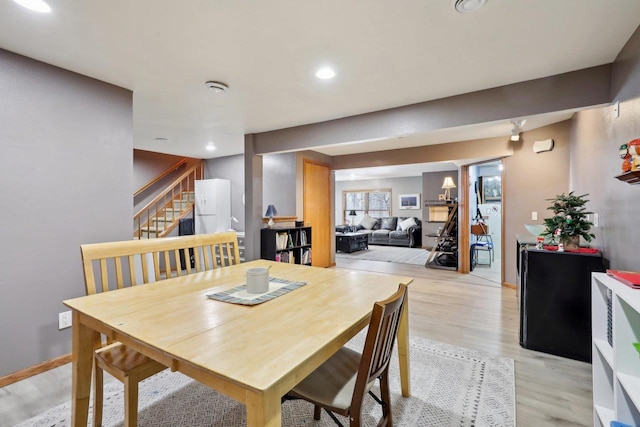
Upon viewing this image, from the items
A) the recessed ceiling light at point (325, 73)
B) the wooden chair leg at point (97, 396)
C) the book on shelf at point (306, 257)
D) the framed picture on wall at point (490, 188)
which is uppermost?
the recessed ceiling light at point (325, 73)

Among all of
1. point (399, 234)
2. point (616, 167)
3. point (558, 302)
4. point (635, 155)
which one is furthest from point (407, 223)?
point (635, 155)

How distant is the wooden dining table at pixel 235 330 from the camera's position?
0.84m

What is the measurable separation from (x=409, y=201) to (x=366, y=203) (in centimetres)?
156

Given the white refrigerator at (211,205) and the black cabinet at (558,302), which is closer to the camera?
the black cabinet at (558,302)

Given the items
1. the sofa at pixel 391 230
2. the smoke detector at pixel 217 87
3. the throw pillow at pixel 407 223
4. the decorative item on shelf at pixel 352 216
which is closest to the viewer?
the smoke detector at pixel 217 87

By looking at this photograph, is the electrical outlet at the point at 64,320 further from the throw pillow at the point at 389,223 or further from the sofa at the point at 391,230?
the throw pillow at the point at 389,223

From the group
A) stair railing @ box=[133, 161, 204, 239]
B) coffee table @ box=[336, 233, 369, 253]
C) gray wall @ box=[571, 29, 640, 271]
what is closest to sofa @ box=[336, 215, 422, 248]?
coffee table @ box=[336, 233, 369, 253]

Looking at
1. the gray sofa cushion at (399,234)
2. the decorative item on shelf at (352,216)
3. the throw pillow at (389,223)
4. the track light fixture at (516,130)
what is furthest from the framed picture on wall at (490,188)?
the decorative item on shelf at (352,216)

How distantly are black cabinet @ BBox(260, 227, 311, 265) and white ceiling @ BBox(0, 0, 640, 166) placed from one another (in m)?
2.00

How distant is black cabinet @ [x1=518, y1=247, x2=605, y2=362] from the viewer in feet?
7.63

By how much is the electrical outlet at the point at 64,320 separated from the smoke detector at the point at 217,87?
2.17m

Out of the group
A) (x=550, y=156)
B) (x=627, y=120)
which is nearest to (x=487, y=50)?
(x=627, y=120)

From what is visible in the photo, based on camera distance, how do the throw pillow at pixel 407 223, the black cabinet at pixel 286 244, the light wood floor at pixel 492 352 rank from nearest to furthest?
the light wood floor at pixel 492 352
the black cabinet at pixel 286 244
the throw pillow at pixel 407 223

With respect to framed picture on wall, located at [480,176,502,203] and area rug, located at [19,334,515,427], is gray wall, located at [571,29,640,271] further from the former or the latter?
framed picture on wall, located at [480,176,502,203]
